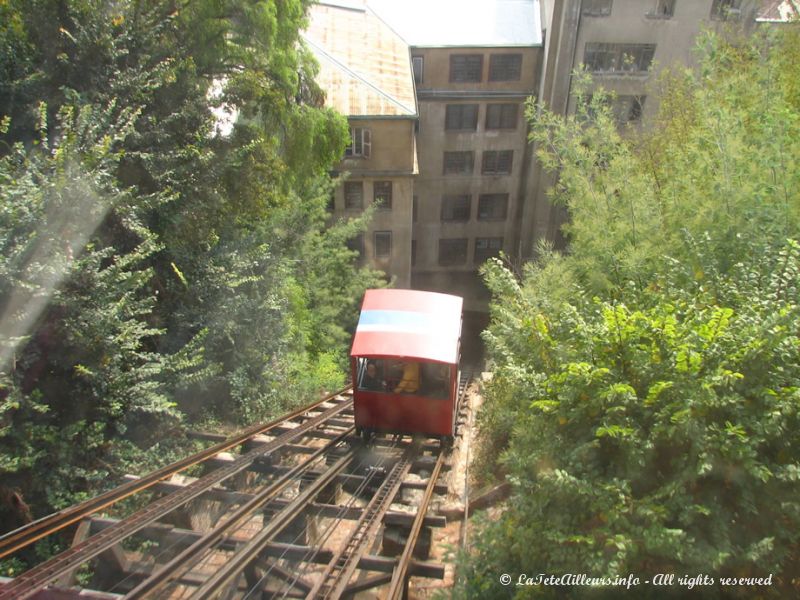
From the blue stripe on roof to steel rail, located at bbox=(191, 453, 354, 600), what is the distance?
293cm

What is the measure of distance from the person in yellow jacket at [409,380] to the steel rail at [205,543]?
7.34 ft

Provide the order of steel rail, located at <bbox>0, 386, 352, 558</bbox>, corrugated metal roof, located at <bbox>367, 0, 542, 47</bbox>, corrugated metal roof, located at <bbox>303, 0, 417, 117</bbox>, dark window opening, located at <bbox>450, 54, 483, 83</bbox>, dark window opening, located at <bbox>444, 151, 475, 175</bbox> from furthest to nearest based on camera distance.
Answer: dark window opening, located at <bbox>444, 151, 475, 175</bbox> → dark window opening, located at <bbox>450, 54, 483, 83</bbox> → corrugated metal roof, located at <bbox>367, 0, 542, 47</bbox> → corrugated metal roof, located at <bbox>303, 0, 417, 117</bbox> → steel rail, located at <bbox>0, 386, 352, 558</bbox>

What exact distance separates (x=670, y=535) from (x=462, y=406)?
1073 centimetres

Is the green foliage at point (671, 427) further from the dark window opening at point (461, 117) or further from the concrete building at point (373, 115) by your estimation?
the dark window opening at point (461, 117)

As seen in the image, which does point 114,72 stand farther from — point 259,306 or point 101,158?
point 259,306

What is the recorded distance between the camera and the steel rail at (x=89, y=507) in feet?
18.6

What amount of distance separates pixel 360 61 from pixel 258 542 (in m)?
21.2

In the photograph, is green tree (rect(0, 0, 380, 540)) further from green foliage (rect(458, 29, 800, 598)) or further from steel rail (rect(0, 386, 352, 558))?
green foliage (rect(458, 29, 800, 598))

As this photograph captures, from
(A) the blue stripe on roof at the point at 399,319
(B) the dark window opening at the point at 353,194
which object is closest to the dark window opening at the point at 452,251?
(B) the dark window opening at the point at 353,194

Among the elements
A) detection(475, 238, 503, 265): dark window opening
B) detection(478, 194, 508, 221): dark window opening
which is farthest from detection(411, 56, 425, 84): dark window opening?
detection(475, 238, 503, 265): dark window opening

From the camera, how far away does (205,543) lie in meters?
6.32

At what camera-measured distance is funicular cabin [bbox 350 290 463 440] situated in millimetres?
9672

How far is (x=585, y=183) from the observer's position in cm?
1215

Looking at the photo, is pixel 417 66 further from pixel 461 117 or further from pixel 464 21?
pixel 464 21
